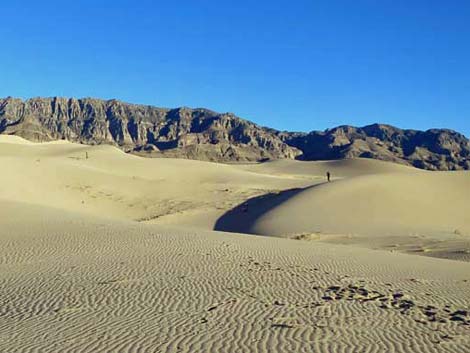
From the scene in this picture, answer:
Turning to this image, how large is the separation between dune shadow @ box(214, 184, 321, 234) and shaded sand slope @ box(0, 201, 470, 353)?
10.2m

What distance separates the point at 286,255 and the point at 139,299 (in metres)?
6.15

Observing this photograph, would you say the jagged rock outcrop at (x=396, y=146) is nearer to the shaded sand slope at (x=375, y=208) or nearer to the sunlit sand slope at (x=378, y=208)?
the sunlit sand slope at (x=378, y=208)

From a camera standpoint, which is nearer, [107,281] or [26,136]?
[107,281]

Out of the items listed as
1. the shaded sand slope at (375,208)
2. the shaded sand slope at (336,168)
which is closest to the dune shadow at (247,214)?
the shaded sand slope at (375,208)

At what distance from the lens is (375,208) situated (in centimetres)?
2767

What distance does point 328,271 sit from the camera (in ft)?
42.2

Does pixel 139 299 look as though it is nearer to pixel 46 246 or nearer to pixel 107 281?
pixel 107 281

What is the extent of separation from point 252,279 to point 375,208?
1746cm

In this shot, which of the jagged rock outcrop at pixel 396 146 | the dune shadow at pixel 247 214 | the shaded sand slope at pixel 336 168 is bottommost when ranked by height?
the dune shadow at pixel 247 214

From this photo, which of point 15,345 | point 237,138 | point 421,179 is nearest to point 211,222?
point 421,179

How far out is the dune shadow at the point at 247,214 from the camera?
2758cm

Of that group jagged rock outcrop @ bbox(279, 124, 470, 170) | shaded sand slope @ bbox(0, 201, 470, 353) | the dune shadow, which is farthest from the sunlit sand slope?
jagged rock outcrop @ bbox(279, 124, 470, 170)

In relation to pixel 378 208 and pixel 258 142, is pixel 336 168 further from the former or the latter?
pixel 258 142

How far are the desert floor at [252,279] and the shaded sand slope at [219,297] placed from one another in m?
0.03
